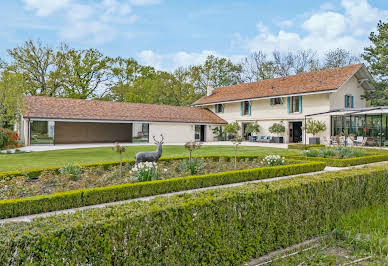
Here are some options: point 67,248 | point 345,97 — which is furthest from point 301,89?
point 67,248

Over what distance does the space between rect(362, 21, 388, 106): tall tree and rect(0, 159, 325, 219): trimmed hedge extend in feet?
75.1

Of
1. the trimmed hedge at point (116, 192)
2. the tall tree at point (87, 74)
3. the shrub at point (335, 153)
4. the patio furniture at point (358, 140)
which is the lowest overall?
the trimmed hedge at point (116, 192)

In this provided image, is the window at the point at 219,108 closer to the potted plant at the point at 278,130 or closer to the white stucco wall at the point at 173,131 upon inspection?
the white stucco wall at the point at 173,131

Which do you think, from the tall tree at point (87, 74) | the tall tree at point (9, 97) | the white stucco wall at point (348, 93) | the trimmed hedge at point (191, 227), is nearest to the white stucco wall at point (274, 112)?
the white stucco wall at point (348, 93)

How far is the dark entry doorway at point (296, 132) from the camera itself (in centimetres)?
2698

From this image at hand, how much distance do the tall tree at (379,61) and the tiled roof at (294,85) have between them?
192 inches

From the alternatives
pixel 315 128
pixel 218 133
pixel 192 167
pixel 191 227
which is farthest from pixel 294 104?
pixel 191 227

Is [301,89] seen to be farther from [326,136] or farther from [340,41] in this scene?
[340,41]

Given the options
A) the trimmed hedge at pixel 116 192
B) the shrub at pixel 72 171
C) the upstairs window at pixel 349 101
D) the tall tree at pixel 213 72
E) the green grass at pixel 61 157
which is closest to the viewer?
the trimmed hedge at pixel 116 192

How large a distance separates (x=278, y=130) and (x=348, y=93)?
661cm

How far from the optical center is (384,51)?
2848cm

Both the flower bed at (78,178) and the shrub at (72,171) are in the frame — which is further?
the shrub at (72,171)

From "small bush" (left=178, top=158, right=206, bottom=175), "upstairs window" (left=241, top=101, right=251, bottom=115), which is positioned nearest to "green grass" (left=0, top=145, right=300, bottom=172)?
"small bush" (left=178, top=158, right=206, bottom=175)

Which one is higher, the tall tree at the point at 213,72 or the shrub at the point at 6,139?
the tall tree at the point at 213,72
